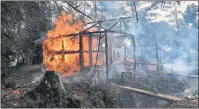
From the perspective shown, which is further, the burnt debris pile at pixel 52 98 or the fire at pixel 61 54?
the fire at pixel 61 54

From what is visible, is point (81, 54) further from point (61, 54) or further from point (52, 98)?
point (52, 98)

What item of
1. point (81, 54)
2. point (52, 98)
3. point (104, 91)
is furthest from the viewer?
point (81, 54)

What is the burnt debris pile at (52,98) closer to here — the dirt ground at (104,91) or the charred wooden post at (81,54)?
the dirt ground at (104,91)

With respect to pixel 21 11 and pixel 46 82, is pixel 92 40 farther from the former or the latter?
pixel 21 11

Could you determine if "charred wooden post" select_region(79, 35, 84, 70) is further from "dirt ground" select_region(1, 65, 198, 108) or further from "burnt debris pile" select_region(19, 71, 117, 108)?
"burnt debris pile" select_region(19, 71, 117, 108)

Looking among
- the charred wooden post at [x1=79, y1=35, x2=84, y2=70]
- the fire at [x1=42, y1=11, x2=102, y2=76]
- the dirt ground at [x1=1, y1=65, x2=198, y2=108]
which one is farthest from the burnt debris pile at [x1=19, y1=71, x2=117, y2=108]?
the fire at [x1=42, y1=11, x2=102, y2=76]

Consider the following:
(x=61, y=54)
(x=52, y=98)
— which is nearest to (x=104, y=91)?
(x=52, y=98)

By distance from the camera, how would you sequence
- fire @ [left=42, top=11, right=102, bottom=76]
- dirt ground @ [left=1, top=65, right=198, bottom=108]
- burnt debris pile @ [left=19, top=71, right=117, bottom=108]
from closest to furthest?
burnt debris pile @ [left=19, top=71, right=117, bottom=108] < dirt ground @ [left=1, top=65, right=198, bottom=108] < fire @ [left=42, top=11, right=102, bottom=76]

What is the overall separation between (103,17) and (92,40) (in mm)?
19180

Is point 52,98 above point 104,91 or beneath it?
above

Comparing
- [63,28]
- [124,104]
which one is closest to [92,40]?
[63,28]

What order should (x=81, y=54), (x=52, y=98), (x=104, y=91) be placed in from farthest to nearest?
(x=81, y=54)
(x=104, y=91)
(x=52, y=98)

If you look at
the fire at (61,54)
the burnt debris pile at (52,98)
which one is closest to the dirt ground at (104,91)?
the burnt debris pile at (52,98)

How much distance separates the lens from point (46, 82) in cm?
834
